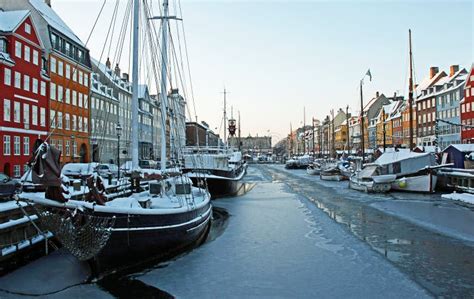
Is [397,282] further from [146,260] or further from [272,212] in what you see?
[272,212]

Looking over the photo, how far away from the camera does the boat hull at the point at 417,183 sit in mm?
38406

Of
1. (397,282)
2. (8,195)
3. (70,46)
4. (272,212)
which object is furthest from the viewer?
(70,46)

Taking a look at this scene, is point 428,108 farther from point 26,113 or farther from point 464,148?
point 26,113

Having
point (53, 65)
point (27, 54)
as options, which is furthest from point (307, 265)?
point (53, 65)

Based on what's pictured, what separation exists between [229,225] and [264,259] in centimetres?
790

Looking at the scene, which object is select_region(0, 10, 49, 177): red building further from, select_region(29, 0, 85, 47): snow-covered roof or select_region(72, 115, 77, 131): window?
select_region(72, 115, 77, 131): window

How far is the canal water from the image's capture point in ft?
39.5

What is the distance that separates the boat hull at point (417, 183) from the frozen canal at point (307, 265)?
47.3 feet

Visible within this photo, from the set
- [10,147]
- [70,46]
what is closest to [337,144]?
[70,46]

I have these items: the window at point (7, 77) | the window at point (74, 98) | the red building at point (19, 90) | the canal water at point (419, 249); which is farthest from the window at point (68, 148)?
the canal water at point (419, 249)

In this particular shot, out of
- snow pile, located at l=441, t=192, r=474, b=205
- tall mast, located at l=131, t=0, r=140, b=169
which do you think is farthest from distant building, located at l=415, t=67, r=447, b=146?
tall mast, located at l=131, t=0, r=140, b=169

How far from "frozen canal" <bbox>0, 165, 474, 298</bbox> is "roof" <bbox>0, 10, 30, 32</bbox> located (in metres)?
30.5

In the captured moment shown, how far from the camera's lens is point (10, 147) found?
134ft

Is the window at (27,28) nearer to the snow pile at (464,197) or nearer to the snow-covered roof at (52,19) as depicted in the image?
the snow-covered roof at (52,19)
